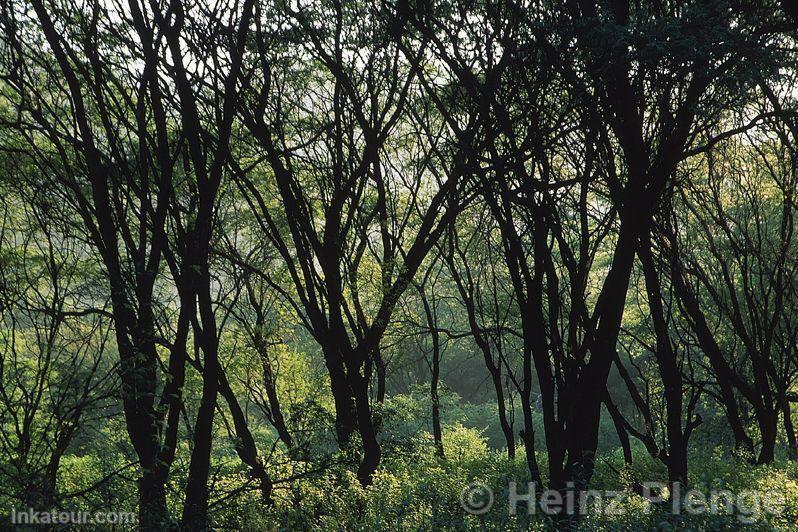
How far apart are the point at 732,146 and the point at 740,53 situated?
648cm

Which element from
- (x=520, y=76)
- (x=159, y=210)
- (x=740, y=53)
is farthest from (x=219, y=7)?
(x=740, y=53)

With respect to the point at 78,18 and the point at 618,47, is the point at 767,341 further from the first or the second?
the point at 78,18
